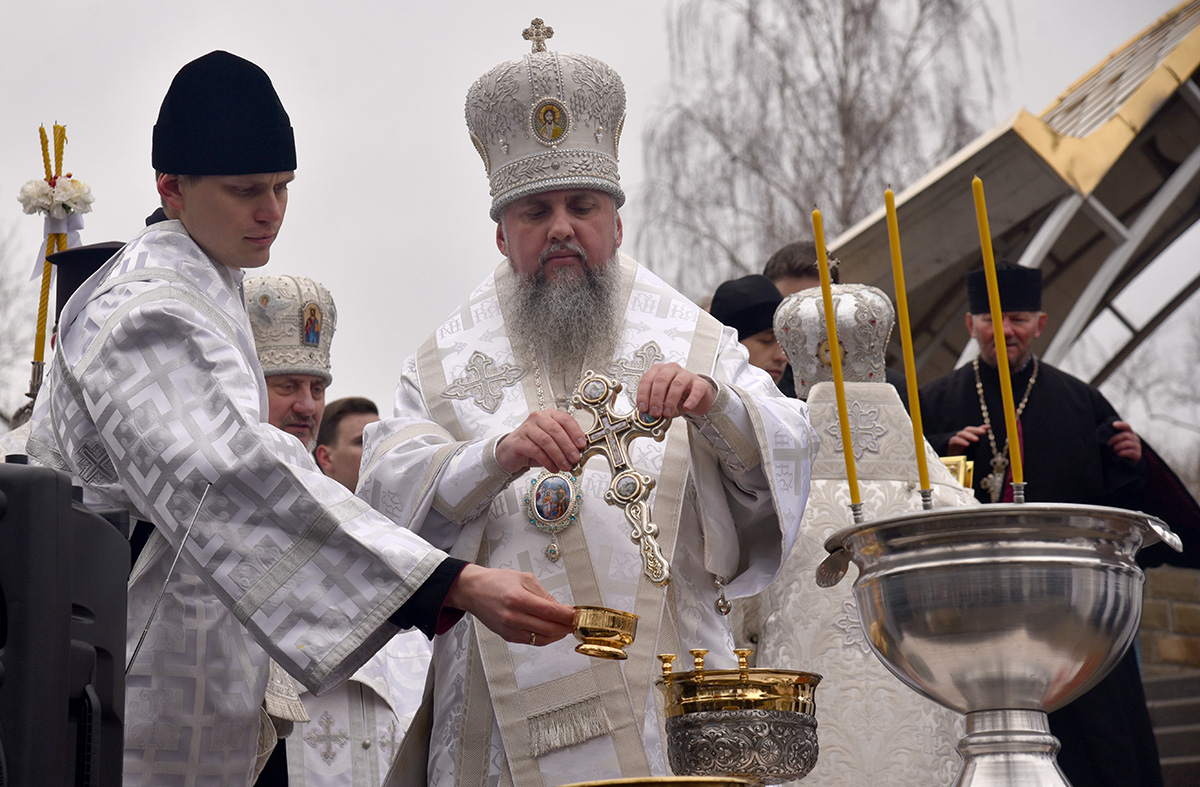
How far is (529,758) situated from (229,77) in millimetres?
1798

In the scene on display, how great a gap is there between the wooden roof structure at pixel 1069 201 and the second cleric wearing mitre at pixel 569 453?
5592 mm

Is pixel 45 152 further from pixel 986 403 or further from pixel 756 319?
pixel 986 403

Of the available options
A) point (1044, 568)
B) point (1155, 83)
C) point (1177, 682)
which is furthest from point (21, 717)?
point (1155, 83)

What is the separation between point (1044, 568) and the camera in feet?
7.75

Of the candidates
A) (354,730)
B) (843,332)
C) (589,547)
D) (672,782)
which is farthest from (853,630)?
(672,782)

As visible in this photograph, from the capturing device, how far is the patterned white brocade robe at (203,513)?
2986 mm

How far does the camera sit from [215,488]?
10.0 feet

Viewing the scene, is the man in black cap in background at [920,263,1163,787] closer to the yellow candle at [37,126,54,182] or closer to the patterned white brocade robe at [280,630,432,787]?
the patterned white brocade robe at [280,630,432,787]

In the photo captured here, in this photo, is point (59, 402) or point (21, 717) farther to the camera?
point (59, 402)

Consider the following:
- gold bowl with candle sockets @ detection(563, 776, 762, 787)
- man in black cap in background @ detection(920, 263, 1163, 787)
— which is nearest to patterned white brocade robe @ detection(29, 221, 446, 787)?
gold bowl with candle sockets @ detection(563, 776, 762, 787)

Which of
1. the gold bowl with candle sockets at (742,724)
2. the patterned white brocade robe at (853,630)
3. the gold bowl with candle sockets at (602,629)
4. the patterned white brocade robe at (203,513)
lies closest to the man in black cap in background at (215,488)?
the patterned white brocade robe at (203,513)

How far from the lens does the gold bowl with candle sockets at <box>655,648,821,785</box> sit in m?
2.75

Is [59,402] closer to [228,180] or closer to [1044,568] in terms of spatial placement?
[228,180]

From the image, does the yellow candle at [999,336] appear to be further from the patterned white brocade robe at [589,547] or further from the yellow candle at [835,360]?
the patterned white brocade robe at [589,547]
